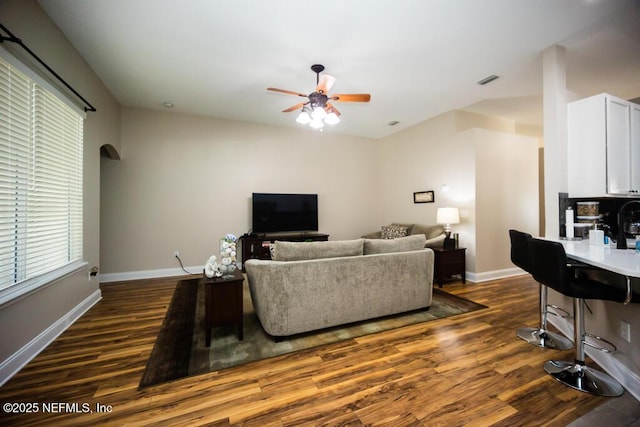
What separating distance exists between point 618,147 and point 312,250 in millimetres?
3174

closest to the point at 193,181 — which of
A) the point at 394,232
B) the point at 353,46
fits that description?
the point at 353,46

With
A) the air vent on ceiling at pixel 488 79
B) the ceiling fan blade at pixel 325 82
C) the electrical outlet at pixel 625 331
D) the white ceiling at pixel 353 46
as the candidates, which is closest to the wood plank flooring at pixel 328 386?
the electrical outlet at pixel 625 331

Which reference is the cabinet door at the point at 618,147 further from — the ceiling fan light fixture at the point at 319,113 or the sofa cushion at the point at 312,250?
the ceiling fan light fixture at the point at 319,113

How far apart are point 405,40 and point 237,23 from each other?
67.6 inches

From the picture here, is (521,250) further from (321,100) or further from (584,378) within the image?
(321,100)

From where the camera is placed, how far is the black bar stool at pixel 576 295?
1644 mm

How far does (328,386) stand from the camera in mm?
1746

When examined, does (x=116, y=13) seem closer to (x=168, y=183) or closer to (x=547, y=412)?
(x=168, y=183)

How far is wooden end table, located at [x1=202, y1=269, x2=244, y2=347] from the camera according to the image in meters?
2.22

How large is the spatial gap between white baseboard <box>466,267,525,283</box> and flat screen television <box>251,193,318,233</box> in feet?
10.1

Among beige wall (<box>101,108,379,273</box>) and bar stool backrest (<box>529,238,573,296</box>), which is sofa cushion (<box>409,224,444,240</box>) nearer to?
Result: beige wall (<box>101,108,379,273</box>)

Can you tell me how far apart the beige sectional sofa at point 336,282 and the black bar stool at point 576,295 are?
111 centimetres

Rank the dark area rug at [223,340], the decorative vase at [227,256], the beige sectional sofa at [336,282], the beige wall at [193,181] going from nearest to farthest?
the dark area rug at [223,340], the beige sectional sofa at [336,282], the decorative vase at [227,256], the beige wall at [193,181]

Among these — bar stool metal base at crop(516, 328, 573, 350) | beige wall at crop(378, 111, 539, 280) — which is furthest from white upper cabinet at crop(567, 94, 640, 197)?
beige wall at crop(378, 111, 539, 280)
